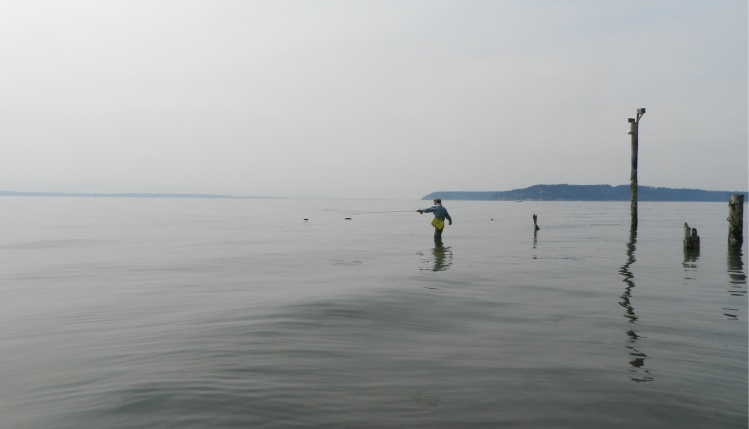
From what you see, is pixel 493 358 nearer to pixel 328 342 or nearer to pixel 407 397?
pixel 407 397

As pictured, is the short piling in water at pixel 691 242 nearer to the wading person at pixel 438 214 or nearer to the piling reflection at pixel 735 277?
the piling reflection at pixel 735 277

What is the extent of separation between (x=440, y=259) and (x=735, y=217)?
1520 centimetres

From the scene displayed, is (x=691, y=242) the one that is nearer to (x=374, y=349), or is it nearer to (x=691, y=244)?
(x=691, y=244)

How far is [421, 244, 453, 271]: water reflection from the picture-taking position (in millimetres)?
18562

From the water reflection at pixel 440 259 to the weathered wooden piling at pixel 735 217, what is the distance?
43.3 feet

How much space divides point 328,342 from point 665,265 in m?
15.7

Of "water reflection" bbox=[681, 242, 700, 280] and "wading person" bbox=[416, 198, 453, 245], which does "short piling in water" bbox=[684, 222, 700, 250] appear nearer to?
"water reflection" bbox=[681, 242, 700, 280]

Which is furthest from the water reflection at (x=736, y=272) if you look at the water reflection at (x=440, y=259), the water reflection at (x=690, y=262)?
the water reflection at (x=440, y=259)

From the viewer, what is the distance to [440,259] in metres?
21.3

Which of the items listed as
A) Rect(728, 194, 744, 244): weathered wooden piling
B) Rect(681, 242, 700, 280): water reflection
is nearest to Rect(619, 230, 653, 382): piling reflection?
Rect(681, 242, 700, 280): water reflection

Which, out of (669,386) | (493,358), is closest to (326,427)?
(493,358)

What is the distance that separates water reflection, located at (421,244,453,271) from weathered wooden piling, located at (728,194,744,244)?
1319 centimetres

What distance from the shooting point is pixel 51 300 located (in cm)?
1240

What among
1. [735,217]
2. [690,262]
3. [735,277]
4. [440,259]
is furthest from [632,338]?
[735,217]
